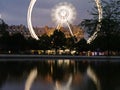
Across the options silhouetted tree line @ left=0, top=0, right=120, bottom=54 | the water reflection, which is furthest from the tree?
the water reflection

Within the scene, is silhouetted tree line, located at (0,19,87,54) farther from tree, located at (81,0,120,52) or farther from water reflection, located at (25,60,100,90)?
water reflection, located at (25,60,100,90)

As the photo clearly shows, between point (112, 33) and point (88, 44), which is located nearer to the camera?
point (112, 33)

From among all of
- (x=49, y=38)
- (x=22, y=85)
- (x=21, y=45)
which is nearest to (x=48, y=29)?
(x=49, y=38)

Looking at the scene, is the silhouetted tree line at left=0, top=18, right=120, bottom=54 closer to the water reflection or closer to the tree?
the tree

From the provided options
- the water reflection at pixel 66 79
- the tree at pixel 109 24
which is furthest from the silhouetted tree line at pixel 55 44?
the water reflection at pixel 66 79

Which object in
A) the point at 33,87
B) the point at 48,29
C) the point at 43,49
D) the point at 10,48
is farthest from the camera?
the point at 48,29

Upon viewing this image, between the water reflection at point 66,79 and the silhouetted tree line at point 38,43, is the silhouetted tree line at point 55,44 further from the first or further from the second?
the water reflection at point 66,79

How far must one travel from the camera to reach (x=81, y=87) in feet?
47.5

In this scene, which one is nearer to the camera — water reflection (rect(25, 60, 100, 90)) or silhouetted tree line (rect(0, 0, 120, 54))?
water reflection (rect(25, 60, 100, 90))

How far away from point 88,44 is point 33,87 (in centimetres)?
6100

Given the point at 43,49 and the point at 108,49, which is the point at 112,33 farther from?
the point at 43,49

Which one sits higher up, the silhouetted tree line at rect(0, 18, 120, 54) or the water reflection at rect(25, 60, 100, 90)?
the silhouetted tree line at rect(0, 18, 120, 54)

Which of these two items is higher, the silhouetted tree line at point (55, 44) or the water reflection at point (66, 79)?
the silhouetted tree line at point (55, 44)

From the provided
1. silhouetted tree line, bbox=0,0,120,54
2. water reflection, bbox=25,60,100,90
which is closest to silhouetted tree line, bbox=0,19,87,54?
silhouetted tree line, bbox=0,0,120,54
